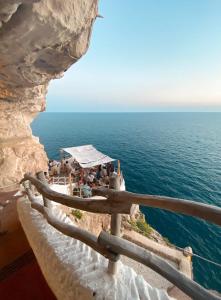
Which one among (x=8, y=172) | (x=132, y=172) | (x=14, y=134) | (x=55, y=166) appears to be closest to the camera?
(x=8, y=172)

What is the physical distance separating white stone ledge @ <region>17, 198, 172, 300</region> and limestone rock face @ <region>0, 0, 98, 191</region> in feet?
15.7

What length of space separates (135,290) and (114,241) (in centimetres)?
63

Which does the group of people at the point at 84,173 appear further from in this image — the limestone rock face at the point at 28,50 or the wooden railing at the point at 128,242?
the wooden railing at the point at 128,242

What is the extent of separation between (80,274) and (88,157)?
15283mm

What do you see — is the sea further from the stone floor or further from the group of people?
the stone floor

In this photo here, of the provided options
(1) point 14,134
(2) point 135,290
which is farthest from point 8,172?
(2) point 135,290

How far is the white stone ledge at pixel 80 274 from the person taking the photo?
225 cm

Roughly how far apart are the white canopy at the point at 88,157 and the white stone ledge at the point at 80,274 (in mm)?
12504

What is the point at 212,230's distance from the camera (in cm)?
1986

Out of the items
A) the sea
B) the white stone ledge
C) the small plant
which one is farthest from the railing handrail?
the sea

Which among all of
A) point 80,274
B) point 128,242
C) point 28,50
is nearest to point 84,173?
point 28,50

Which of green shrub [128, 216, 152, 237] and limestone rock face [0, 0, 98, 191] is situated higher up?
limestone rock face [0, 0, 98, 191]

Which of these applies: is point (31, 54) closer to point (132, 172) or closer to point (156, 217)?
point (156, 217)

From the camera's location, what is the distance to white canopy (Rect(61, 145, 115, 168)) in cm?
1671
